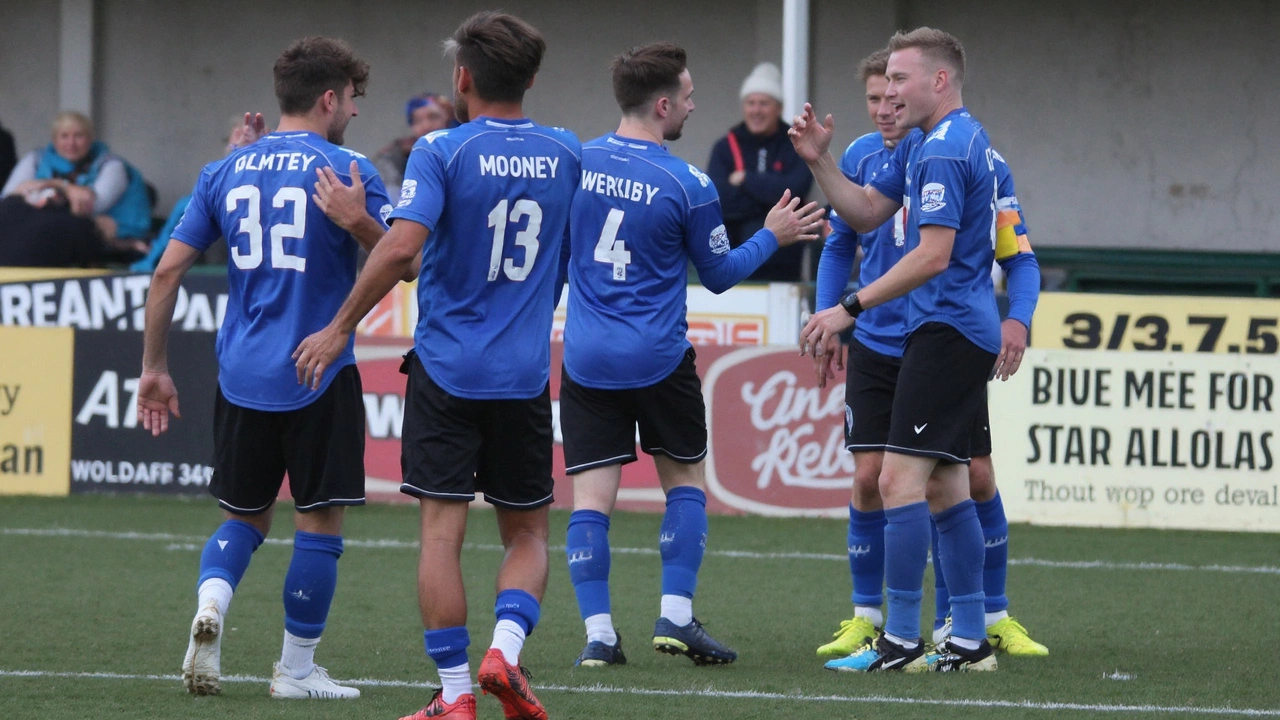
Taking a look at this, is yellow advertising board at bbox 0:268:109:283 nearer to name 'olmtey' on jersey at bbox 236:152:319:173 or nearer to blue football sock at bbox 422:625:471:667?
name 'olmtey' on jersey at bbox 236:152:319:173

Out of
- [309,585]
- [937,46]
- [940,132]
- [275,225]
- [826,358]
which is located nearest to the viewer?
[275,225]

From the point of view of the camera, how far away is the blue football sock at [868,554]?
19.9 ft

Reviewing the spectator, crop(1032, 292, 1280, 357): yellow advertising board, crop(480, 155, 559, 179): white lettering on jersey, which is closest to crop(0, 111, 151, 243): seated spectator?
the spectator

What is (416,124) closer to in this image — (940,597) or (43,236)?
(43,236)

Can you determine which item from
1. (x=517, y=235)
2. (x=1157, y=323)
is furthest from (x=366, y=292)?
(x=1157, y=323)

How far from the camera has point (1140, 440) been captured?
9500 mm

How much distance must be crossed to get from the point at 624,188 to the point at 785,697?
1.71 meters

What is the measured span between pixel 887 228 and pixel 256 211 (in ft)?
7.39

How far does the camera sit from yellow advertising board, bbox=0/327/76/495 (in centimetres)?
1038

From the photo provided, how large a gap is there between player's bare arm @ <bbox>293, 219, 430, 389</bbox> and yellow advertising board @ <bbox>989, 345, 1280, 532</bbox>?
19.1 ft

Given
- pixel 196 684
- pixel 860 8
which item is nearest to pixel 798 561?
pixel 196 684

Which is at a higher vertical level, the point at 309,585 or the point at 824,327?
the point at 824,327

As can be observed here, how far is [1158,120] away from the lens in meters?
15.0

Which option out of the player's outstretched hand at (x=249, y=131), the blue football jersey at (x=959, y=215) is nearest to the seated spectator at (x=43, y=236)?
the player's outstretched hand at (x=249, y=131)
